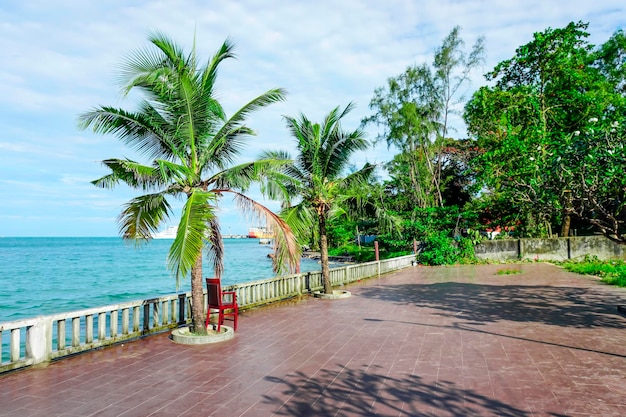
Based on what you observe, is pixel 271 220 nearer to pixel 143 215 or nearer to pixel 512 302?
pixel 143 215

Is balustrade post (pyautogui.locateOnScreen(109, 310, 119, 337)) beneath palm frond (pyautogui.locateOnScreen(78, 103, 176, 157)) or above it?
beneath

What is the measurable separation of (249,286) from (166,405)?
6412 mm

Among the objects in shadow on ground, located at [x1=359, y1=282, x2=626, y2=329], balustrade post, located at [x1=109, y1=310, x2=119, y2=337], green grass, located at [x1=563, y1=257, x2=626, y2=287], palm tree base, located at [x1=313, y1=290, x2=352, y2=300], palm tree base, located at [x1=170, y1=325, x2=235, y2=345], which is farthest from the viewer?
green grass, located at [x1=563, y1=257, x2=626, y2=287]

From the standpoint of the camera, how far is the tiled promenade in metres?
4.70

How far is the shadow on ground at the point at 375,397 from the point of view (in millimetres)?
4527

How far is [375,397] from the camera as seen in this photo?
16.3ft

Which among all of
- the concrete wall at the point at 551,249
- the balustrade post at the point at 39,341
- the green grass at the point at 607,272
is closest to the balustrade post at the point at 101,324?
the balustrade post at the point at 39,341

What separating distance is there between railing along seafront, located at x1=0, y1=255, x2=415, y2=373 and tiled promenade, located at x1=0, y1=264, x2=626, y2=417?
10.1 inches

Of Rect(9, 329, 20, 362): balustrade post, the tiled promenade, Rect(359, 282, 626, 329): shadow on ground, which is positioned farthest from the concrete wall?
Rect(9, 329, 20, 362): balustrade post

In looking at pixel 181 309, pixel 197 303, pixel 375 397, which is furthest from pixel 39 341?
pixel 375 397

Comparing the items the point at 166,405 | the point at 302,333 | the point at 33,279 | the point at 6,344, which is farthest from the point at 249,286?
the point at 33,279

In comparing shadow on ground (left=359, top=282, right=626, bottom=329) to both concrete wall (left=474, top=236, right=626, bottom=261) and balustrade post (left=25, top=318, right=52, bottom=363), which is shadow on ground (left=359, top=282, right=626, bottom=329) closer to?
balustrade post (left=25, top=318, right=52, bottom=363)

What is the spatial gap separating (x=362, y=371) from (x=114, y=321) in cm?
453

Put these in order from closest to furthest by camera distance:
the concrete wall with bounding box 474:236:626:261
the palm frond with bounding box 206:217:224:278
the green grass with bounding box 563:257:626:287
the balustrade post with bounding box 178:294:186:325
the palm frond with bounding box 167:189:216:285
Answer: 1. the palm frond with bounding box 167:189:216:285
2. the palm frond with bounding box 206:217:224:278
3. the balustrade post with bounding box 178:294:186:325
4. the green grass with bounding box 563:257:626:287
5. the concrete wall with bounding box 474:236:626:261
